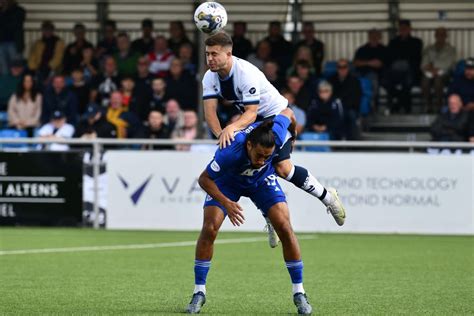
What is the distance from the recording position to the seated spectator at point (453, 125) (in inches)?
751

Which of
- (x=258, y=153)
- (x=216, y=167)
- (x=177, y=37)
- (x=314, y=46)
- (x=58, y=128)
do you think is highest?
(x=177, y=37)

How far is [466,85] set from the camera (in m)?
20.9

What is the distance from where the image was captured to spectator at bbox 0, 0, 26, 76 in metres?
24.2

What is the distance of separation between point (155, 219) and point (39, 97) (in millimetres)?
4942

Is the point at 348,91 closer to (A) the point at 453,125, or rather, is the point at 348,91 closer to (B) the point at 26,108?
(A) the point at 453,125

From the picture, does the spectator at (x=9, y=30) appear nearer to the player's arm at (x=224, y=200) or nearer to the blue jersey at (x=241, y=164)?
the blue jersey at (x=241, y=164)

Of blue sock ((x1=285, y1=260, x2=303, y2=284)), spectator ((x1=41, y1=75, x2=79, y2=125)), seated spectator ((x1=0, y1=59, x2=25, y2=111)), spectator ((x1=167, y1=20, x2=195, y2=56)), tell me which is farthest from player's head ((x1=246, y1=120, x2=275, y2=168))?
seated spectator ((x1=0, y1=59, x2=25, y2=111))

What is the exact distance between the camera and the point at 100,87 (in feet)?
73.0

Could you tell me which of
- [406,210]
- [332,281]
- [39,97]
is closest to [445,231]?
[406,210]

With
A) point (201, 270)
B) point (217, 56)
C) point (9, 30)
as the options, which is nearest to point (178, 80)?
point (9, 30)

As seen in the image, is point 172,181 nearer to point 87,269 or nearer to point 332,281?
point 87,269

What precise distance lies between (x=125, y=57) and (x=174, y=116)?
3.56 meters

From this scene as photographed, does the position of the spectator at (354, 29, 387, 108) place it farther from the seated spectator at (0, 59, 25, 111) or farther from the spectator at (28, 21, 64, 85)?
the seated spectator at (0, 59, 25, 111)

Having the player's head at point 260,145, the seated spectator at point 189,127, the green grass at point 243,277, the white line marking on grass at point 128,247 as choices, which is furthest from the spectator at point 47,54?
the player's head at point 260,145
